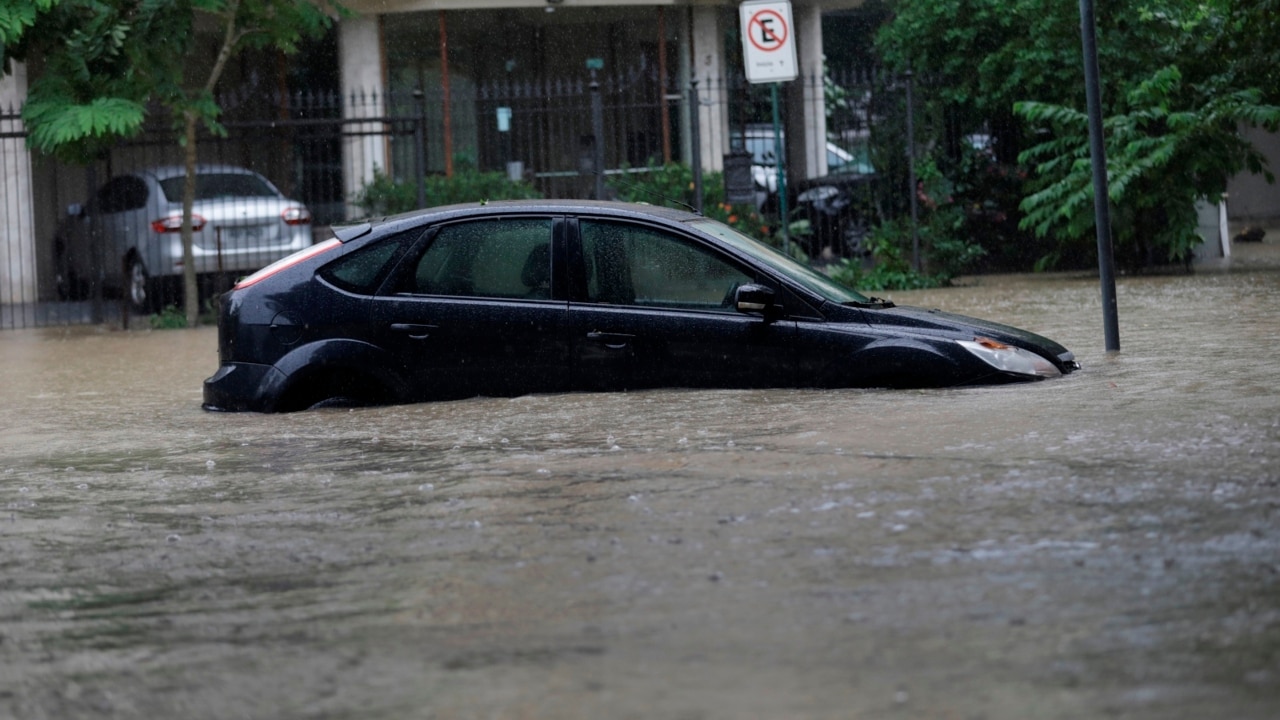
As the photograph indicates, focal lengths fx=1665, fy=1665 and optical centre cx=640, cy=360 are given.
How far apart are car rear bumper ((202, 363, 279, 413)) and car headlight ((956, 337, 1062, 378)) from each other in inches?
143

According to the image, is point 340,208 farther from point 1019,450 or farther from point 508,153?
point 1019,450

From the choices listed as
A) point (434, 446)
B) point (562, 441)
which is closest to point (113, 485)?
point (434, 446)

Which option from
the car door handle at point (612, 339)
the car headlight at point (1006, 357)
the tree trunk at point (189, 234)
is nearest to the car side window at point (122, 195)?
the tree trunk at point (189, 234)

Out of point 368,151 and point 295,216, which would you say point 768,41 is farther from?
point 368,151

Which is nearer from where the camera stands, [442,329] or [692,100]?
[442,329]

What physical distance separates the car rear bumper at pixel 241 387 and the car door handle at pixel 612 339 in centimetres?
172

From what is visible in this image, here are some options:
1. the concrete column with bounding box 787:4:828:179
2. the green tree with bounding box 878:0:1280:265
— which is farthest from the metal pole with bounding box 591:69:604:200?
the concrete column with bounding box 787:4:828:179

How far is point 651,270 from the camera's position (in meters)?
8.54

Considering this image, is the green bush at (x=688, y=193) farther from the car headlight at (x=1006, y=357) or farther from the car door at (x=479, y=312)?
the car headlight at (x=1006, y=357)

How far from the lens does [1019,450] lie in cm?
642

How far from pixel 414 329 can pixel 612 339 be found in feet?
3.43

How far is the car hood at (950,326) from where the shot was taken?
8.31m

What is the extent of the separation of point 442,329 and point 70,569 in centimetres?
343

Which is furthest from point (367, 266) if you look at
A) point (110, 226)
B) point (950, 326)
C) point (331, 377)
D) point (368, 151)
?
point (368, 151)
